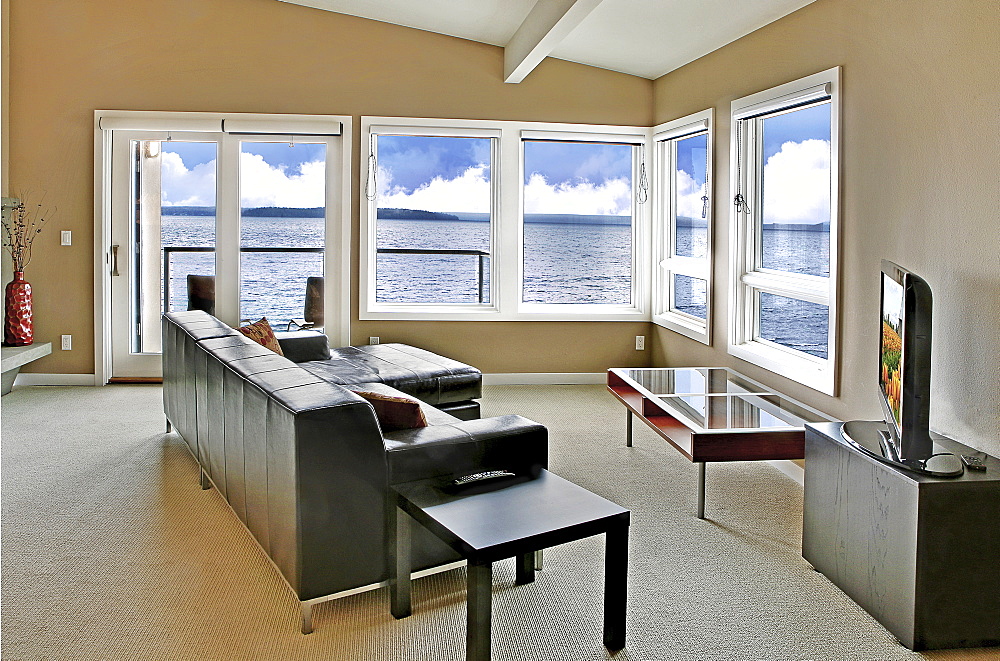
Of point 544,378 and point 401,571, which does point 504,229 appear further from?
point 401,571

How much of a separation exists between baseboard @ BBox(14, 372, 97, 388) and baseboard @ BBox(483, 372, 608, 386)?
3.00 m

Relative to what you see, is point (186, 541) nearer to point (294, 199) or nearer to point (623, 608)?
point (623, 608)

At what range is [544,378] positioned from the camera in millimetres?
Result: 6688

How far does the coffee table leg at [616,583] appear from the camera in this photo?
2.46 m

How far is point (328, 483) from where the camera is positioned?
8.32 ft

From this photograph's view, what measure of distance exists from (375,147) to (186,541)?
3.86 meters

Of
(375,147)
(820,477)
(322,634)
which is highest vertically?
(375,147)

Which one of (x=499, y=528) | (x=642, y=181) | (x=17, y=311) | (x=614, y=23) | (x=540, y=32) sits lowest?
(x=499, y=528)

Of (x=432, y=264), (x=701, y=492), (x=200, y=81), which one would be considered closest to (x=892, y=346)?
(x=701, y=492)

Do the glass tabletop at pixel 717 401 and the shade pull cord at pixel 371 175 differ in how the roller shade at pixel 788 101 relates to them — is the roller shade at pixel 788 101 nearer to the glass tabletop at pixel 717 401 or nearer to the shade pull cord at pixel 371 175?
the glass tabletop at pixel 717 401

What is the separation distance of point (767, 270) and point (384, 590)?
10.1 feet

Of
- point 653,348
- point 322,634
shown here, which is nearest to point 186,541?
point 322,634

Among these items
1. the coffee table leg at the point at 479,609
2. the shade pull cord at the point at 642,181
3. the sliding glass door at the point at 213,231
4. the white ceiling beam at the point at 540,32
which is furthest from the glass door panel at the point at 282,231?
the coffee table leg at the point at 479,609

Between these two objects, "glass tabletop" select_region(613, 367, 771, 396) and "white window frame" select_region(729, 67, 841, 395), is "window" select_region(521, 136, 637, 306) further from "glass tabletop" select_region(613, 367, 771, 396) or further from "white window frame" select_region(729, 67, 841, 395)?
"glass tabletop" select_region(613, 367, 771, 396)
